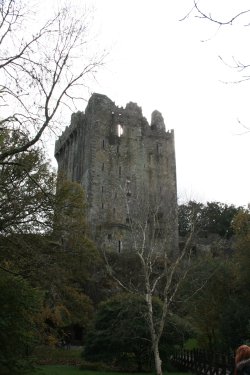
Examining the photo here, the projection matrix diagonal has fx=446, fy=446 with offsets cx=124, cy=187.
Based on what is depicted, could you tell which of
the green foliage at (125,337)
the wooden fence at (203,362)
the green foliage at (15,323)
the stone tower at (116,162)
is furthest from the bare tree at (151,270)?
the stone tower at (116,162)

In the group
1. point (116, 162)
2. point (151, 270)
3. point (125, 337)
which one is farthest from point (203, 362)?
point (116, 162)

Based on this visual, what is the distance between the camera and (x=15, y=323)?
10.6 meters

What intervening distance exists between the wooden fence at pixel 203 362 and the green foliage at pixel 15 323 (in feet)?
19.8

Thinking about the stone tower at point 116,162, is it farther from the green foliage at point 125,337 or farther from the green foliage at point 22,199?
the green foliage at point 22,199

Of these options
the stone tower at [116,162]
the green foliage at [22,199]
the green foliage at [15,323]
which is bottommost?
the green foliage at [15,323]

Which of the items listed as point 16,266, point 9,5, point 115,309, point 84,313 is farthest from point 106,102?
point 9,5

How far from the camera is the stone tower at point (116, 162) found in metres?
50.7

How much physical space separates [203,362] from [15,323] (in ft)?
31.0

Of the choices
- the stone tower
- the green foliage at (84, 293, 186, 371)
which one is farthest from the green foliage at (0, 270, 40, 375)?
the stone tower

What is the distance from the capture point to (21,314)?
10984mm

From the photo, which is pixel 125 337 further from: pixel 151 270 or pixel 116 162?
pixel 116 162

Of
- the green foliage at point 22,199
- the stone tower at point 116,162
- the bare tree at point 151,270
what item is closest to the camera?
the green foliage at point 22,199

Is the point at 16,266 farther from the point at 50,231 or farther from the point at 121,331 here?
the point at 121,331

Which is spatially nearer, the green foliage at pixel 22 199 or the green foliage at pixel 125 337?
the green foliage at pixel 22 199
